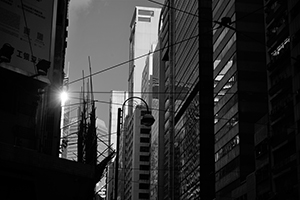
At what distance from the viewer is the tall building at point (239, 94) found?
6968 cm

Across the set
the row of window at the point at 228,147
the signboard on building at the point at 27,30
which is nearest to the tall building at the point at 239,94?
the row of window at the point at 228,147

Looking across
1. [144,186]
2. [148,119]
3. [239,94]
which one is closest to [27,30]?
[148,119]

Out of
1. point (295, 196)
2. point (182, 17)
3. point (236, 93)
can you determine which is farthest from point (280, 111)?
point (182, 17)

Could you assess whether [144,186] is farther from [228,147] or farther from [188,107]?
[228,147]

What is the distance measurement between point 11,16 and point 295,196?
3728cm

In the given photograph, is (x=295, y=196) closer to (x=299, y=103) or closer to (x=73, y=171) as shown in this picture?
(x=299, y=103)

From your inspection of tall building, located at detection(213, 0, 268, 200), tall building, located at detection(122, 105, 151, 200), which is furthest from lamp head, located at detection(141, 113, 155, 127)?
tall building, located at detection(122, 105, 151, 200)

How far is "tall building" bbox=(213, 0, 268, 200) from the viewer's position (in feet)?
229

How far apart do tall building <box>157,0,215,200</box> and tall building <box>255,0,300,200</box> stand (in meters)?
19.6

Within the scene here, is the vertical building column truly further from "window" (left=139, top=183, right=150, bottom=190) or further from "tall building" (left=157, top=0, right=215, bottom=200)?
"window" (left=139, top=183, right=150, bottom=190)

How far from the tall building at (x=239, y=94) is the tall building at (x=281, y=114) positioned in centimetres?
764

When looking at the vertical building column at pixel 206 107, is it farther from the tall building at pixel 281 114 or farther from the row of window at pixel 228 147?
the tall building at pixel 281 114

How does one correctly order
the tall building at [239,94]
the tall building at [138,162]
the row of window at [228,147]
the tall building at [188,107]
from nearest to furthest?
the tall building at [239,94] < the row of window at [228,147] < the tall building at [188,107] < the tall building at [138,162]

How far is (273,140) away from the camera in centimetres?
5581
